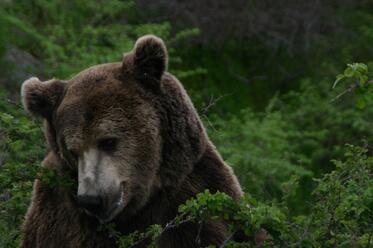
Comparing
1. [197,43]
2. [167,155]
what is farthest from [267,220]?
[197,43]

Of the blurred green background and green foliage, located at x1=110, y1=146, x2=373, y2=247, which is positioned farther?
the blurred green background

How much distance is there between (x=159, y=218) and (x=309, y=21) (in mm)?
10165

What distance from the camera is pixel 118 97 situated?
5.65m

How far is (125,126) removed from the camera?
220 inches

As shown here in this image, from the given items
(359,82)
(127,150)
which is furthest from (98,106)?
(359,82)

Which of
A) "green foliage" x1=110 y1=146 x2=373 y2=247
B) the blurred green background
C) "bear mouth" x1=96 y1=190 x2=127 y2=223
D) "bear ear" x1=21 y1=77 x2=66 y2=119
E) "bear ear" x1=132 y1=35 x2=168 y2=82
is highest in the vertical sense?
"bear ear" x1=132 y1=35 x2=168 y2=82

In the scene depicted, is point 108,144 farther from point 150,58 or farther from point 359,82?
point 359,82

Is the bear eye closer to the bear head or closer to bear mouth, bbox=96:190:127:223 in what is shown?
the bear head

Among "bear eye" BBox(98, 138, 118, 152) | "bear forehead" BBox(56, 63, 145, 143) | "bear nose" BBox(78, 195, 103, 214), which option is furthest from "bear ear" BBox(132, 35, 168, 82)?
"bear nose" BBox(78, 195, 103, 214)

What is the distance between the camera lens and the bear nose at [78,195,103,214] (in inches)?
203

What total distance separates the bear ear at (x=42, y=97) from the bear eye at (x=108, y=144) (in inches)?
19.0

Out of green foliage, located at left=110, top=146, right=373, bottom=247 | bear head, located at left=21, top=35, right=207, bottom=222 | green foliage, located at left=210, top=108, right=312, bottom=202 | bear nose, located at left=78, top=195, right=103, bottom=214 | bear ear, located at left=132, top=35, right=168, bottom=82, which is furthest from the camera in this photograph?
green foliage, located at left=210, top=108, right=312, bottom=202

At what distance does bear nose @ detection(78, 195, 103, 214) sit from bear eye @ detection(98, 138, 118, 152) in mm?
402

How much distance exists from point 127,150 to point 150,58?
21.8 inches
